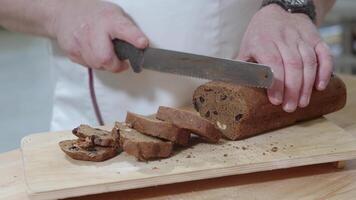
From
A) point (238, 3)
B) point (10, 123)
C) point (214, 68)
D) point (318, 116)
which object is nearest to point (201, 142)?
point (214, 68)

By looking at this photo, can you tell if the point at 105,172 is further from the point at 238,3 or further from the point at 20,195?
the point at 238,3

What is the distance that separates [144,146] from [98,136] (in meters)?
0.08

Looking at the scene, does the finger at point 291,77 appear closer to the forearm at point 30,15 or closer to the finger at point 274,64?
the finger at point 274,64

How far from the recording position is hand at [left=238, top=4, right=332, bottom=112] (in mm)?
965

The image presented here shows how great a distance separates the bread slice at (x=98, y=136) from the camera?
2.88ft

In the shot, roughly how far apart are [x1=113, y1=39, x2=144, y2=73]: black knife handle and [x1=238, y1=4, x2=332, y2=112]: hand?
19 cm

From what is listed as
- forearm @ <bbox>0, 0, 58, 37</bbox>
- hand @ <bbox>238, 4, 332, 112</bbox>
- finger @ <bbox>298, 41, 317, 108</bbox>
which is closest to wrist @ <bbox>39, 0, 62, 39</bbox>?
forearm @ <bbox>0, 0, 58, 37</bbox>

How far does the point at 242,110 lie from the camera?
0.98 metres

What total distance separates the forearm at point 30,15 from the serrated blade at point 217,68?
286 millimetres

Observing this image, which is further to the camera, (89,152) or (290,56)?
(290,56)

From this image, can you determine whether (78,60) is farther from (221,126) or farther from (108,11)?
(221,126)

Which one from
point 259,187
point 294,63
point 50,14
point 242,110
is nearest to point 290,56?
point 294,63

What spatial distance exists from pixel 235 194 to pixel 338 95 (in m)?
0.36

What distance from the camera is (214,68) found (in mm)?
934
